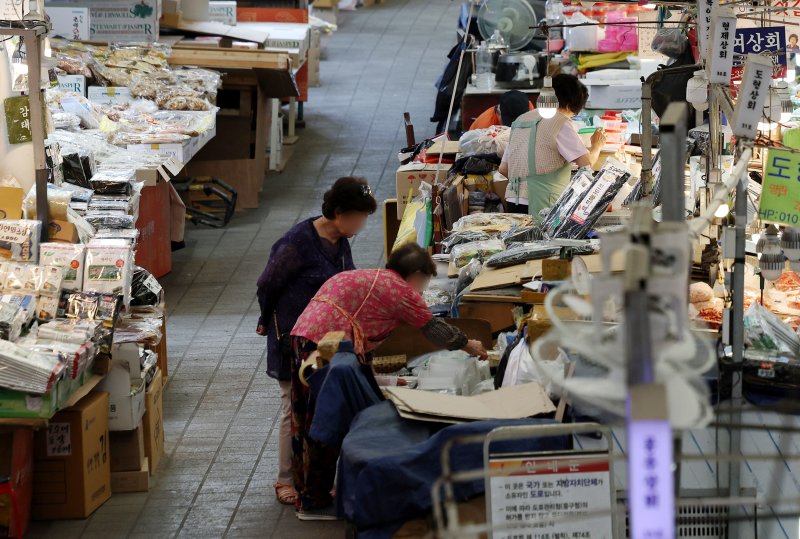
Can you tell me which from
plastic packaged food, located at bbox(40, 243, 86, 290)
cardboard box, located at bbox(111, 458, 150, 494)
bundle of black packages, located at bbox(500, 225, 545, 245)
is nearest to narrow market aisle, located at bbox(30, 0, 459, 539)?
cardboard box, located at bbox(111, 458, 150, 494)

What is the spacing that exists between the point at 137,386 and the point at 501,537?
3.24m

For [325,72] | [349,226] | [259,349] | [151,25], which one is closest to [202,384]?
[259,349]

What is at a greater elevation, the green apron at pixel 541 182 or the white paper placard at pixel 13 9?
the white paper placard at pixel 13 9

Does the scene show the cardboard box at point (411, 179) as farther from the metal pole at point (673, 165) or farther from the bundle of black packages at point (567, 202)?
the metal pole at point (673, 165)

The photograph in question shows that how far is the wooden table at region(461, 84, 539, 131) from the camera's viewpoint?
1344 cm

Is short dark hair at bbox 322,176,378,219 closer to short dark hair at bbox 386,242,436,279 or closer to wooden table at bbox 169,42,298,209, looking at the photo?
short dark hair at bbox 386,242,436,279

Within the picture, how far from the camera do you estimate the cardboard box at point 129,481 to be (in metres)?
7.21

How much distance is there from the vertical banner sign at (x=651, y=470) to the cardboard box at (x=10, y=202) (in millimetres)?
5793

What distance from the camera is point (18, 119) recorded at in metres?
7.17

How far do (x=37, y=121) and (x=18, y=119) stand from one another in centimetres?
11

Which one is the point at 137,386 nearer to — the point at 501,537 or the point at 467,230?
the point at 467,230

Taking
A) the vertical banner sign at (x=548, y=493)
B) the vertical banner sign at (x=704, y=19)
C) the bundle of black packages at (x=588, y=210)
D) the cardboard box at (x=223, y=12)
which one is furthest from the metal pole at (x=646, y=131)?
the cardboard box at (x=223, y=12)

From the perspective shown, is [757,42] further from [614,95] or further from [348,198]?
[614,95]

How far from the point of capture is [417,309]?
6.14m
